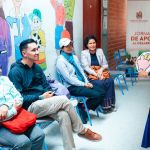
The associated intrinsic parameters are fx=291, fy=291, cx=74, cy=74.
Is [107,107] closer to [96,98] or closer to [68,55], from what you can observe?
[96,98]

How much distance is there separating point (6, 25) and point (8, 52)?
0.27 metres

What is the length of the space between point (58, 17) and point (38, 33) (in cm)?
72

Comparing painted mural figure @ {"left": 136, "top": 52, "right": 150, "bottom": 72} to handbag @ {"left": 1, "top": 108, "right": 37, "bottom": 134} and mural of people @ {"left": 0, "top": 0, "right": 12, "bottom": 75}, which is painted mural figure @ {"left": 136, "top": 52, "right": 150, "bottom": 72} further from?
mural of people @ {"left": 0, "top": 0, "right": 12, "bottom": 75}

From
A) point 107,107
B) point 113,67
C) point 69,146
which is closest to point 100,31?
point 113,67

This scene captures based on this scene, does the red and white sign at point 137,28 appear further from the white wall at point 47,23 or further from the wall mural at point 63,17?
the white wall at point 47,23

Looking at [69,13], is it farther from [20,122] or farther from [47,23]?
[20,122]

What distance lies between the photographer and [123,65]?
6605 mm

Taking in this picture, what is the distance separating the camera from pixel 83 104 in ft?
13.3

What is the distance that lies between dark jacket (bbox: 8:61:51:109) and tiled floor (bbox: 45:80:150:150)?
65 cm

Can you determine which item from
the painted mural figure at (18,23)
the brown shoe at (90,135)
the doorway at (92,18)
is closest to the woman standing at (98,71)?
the doorway at (92,18)

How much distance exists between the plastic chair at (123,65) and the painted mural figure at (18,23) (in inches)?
143

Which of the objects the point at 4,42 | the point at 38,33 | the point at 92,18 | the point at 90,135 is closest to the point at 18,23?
the point at 4,42

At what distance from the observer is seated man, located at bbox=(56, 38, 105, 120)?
394 cm

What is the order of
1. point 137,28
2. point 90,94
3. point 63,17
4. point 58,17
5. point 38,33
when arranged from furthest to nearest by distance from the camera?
point 137,28 → point 63,17 → point 58,17 → point 90,94 → point 38,33
